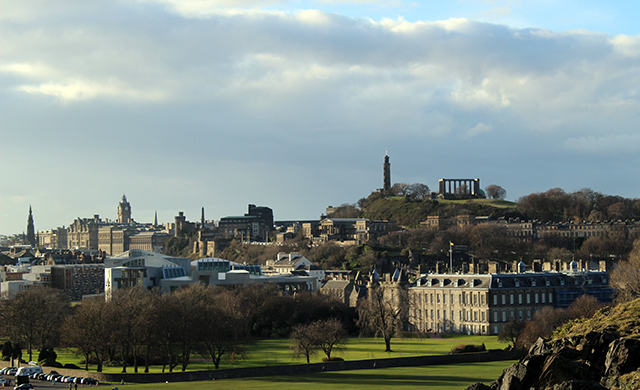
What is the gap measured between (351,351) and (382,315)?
779cm

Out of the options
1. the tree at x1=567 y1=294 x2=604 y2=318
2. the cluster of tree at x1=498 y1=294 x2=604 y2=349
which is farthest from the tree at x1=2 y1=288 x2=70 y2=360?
the tree at x1=567 y1=294 x2=604 y2=318

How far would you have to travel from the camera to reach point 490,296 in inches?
3777

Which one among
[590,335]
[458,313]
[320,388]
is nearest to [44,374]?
[320,388]

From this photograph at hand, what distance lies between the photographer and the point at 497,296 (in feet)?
318

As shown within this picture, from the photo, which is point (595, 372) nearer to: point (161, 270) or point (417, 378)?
point (417, 378)

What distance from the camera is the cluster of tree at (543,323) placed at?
228 ft

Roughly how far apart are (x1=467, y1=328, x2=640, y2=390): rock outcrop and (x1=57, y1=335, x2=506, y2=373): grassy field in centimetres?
4126

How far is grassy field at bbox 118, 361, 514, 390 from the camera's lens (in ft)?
174

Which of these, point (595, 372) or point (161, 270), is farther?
point (161, 270)

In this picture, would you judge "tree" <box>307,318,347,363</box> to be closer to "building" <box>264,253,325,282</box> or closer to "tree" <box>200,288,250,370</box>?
"tree" <box>200,288,250,370</box>

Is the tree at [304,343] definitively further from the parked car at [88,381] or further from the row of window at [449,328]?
the row of window at [449,328]

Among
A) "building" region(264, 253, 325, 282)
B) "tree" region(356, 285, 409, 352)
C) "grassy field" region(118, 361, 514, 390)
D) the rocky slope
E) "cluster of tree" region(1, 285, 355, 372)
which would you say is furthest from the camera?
"building" region(264, 253, 325, 282)

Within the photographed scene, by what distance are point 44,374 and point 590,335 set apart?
45.5 m

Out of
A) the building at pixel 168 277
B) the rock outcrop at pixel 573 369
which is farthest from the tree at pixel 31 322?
the rock outcrop at pixel 573 369
